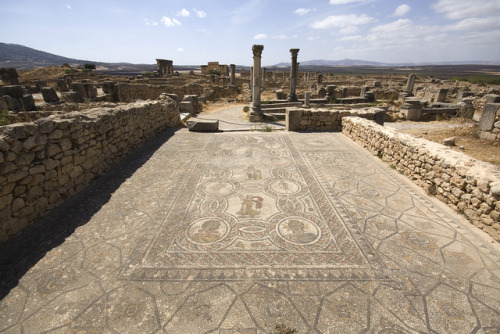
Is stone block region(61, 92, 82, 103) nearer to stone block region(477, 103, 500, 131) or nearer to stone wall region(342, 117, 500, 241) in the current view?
stone wall region(342, 117, 500, 241)

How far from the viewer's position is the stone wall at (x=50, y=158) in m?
3.07

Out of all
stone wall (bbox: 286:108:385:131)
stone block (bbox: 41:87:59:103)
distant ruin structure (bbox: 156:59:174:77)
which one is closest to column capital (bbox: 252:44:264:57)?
stone wall (bbox: 286:108:385:131)

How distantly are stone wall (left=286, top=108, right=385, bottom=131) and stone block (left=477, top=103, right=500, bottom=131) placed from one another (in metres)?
3.14

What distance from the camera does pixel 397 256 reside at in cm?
276

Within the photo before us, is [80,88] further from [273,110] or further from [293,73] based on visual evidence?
[293,73]

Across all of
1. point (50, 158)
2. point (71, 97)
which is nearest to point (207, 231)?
point (50, 158)

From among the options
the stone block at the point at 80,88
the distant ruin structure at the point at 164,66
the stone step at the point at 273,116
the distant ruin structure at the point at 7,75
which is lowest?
the stone step at the point at 273,116

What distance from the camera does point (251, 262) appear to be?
2689 millimetres

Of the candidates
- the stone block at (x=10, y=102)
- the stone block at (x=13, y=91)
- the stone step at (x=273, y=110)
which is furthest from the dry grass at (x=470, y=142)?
the stone block at (x=13, y=91)

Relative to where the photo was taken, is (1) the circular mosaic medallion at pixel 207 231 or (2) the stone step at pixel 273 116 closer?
(1) the circular mosaic medallion at pixel 207 231

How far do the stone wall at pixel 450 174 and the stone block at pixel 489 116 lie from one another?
478 cm

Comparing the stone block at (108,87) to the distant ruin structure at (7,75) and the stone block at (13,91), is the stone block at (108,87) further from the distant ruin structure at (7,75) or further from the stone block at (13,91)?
the stone block at (13,91)

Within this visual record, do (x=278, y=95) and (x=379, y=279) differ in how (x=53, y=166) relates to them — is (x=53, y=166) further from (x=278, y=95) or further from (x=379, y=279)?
(x=278, y=95)

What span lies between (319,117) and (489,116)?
213 inches
